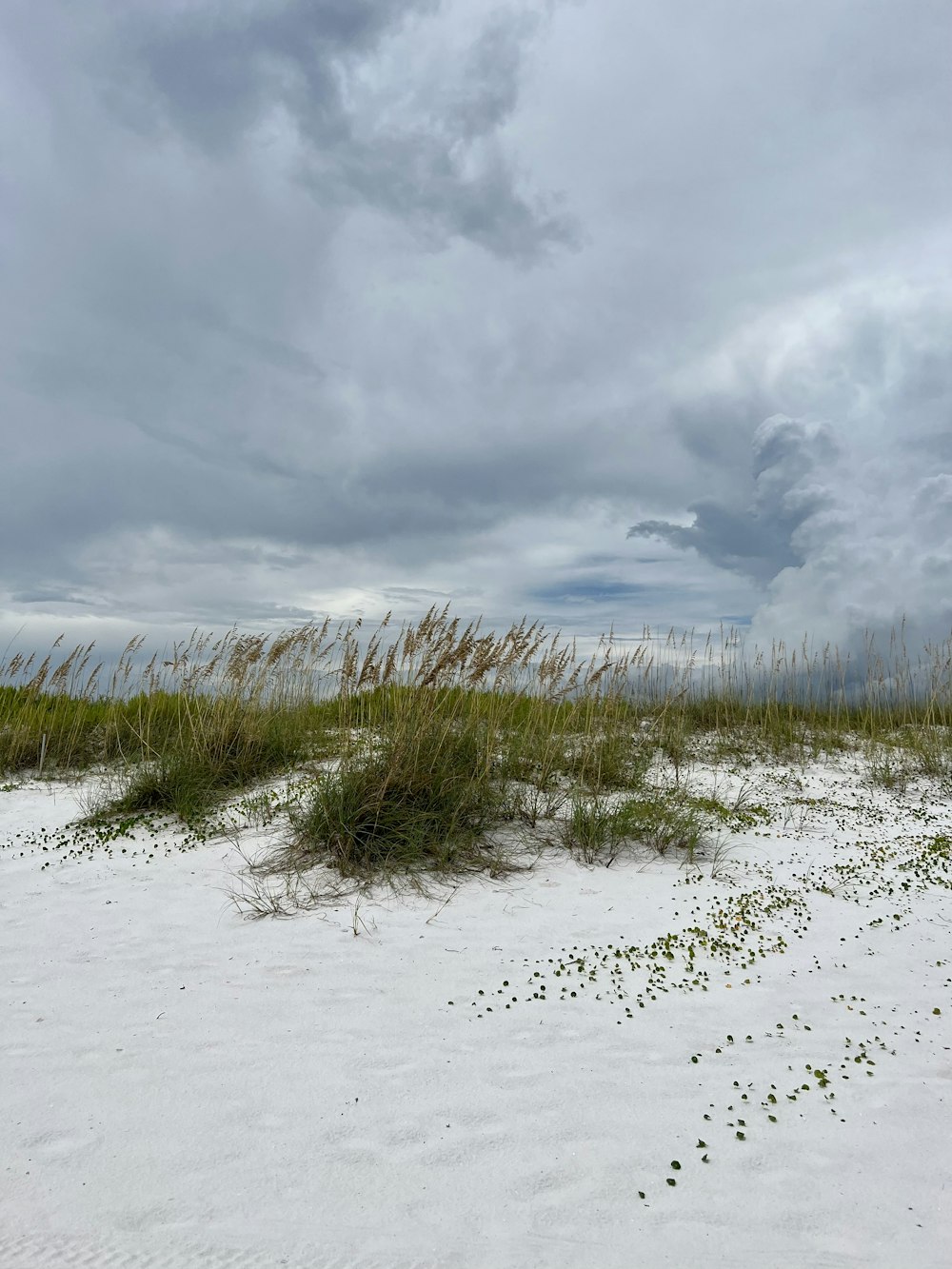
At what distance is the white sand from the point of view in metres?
2.16

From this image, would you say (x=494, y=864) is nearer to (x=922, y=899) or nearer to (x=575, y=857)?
(x=575, y=857)

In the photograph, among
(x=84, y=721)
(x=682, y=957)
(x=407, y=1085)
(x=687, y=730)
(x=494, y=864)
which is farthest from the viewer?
(x=687, y=730)

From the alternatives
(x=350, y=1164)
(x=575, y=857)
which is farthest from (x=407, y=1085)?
(x=575, y=857)

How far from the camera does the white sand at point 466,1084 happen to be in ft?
7.08

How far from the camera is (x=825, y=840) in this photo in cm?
614

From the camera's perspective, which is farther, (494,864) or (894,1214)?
(494,864)

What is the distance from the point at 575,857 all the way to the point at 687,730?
532 centimetres

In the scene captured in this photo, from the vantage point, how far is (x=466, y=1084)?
2.81 m

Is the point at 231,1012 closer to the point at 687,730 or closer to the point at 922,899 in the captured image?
the point at 922,899

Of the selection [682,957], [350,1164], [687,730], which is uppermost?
[687,730]

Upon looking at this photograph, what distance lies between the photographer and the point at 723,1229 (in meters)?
2.19

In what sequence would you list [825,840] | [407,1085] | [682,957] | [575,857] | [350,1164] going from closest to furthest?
[350,1164] → [407,1085] → [682,957] → [575,857] → [825,840]

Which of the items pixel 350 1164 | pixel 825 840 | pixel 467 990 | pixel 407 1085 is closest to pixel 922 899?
pixel 825 840

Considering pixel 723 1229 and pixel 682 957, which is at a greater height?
pixel 682 957
